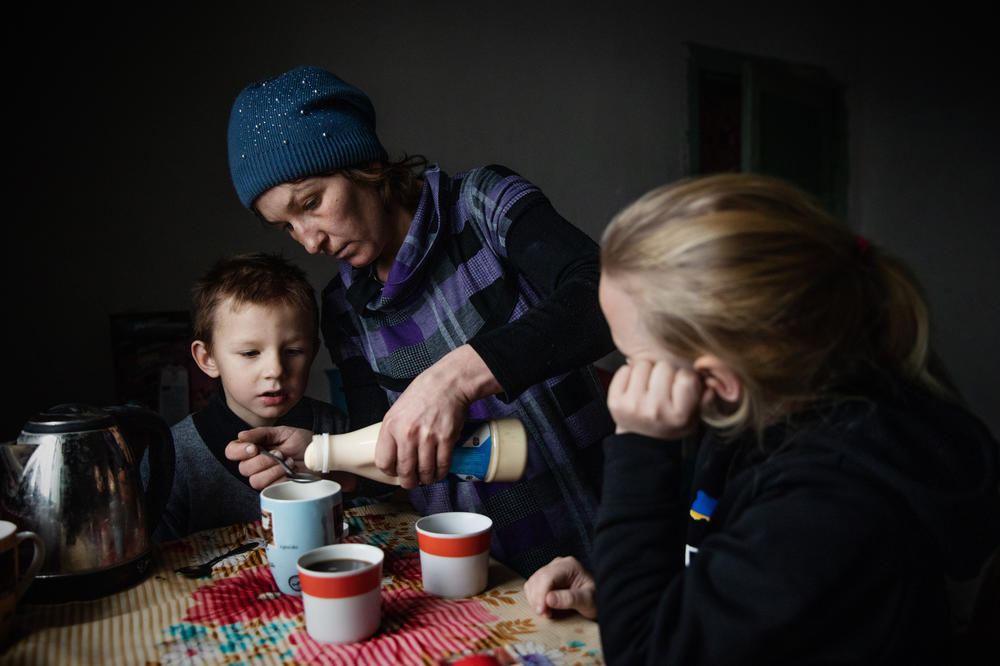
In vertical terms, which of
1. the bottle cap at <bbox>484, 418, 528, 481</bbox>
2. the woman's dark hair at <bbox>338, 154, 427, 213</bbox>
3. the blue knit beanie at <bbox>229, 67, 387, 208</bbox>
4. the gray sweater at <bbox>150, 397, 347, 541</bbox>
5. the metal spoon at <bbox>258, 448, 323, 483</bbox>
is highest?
the blue knit beanie at <bbox>229, 67, 387, 208</bbox>

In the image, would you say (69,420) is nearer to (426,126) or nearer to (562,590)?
(562,590)

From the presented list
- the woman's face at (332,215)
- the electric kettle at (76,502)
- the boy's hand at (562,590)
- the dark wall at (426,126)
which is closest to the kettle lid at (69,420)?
the electric kettle at (76,502)

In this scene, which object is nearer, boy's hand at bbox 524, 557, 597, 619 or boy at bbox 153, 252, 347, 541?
boy's hand at bbox 524, 557, 597, 619

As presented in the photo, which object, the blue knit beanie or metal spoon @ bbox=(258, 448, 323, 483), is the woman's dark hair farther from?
metal spoon @ bbox=(258, 448, 323, 483)

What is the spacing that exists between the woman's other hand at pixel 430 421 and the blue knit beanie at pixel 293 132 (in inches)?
16.4

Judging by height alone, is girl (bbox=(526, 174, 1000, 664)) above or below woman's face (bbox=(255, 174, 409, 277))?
below

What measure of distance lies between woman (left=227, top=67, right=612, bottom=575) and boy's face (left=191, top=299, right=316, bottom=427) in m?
0.16

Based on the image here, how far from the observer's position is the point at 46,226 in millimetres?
2115

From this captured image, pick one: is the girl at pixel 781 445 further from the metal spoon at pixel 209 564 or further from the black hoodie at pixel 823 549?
the metal spoon at pixel 209 564

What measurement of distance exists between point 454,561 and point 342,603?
0.15m

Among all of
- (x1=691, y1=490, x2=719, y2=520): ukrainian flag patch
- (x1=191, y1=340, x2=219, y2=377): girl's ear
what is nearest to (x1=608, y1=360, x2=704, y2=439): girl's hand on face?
(x1=691, y1=490, x2=719, y2=520): ukrainian flag patch

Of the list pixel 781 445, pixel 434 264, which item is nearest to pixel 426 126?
pixel 434 264

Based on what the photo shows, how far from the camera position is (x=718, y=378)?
672mm

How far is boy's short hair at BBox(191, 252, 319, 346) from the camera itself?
133 cm
